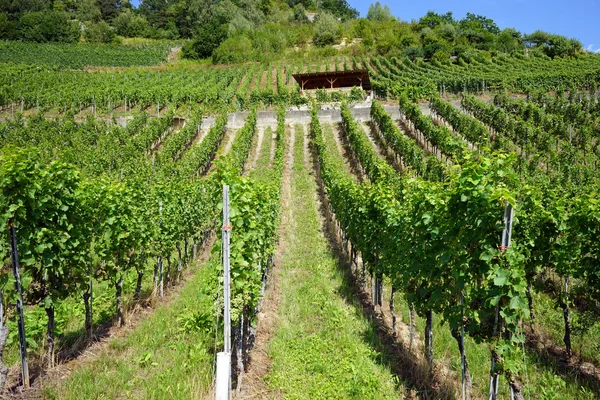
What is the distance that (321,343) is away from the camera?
702 cm

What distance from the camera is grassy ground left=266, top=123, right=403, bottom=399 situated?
18.8ft

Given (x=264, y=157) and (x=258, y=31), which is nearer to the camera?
(x=264, y=157)

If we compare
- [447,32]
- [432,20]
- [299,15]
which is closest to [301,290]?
[447,32]

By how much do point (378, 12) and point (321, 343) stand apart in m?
118

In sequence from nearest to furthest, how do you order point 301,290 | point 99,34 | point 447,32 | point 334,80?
1. point 301,290
2. point 334,80
3. point 447,32
4. point 99,34

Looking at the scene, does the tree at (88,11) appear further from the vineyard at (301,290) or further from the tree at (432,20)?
the vineyard at (301,290)

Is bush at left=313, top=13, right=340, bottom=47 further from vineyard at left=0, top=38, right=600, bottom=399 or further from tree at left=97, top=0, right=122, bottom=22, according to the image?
vineyard at left=0, top=38, right=600, bottom=399

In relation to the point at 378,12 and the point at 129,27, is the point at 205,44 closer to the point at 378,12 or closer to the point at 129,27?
the point at 129,27

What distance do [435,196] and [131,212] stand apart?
565 cm

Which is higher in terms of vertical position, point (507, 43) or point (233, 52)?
point (507, 43)

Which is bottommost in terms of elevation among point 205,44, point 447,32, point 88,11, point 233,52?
point 233,52

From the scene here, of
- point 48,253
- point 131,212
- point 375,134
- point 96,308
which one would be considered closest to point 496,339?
point 48,253

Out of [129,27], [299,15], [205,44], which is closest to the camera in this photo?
[205,44]

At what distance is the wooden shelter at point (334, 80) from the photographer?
141 feet
